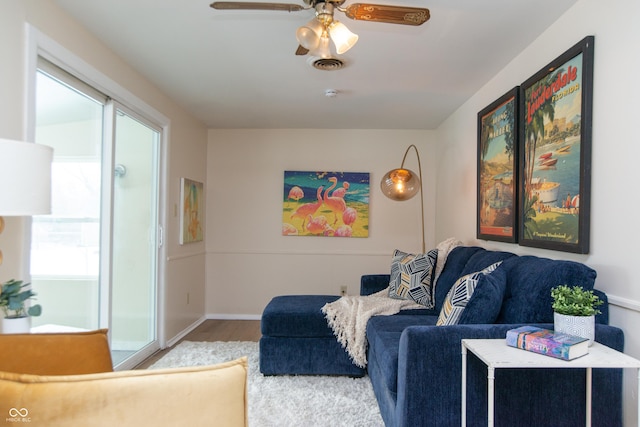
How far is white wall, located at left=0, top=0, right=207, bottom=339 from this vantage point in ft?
6.46

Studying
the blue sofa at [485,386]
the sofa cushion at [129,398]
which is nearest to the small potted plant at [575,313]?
the blue sofa at [485,386]

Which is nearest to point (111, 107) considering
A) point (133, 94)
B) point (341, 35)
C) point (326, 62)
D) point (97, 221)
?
point (133, 94)

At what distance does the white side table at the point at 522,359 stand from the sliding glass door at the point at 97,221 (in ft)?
7.41

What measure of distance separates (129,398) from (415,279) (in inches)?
111

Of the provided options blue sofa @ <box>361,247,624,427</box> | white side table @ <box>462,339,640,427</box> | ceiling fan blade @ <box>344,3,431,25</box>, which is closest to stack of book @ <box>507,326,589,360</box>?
white side table @ <box>462,339,640,427</box>

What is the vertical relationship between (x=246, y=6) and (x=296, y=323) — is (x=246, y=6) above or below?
above

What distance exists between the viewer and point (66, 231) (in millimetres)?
2590

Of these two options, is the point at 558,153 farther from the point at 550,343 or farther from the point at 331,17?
the point at 331,17

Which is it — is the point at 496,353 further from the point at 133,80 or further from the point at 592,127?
the point at 133,80

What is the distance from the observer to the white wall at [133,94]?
1969 mm

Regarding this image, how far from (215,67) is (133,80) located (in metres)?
0.65

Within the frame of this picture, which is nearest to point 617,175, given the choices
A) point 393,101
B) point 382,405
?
point 382,405

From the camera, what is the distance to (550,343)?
1525 millimetres

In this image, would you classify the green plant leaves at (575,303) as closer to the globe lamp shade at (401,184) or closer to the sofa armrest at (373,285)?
the sofa armrest at (373,285)
